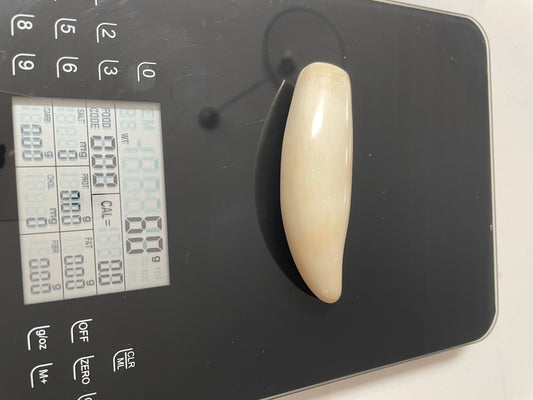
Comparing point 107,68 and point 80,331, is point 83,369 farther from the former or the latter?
point 107,68

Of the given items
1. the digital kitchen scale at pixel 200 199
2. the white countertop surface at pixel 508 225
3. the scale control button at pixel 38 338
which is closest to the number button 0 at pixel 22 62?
the digital kitchen scale at pixel 200 199

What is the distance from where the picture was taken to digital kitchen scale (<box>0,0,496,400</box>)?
0.23 meters

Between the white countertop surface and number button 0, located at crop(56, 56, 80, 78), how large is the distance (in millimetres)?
303

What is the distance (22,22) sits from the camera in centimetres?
23

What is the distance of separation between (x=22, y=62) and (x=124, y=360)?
0.16 m

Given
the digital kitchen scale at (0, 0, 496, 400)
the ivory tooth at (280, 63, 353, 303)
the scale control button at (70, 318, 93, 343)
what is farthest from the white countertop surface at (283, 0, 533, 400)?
the scale control button at (70, 318, 93, 343)

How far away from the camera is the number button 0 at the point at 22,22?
0.23 meters

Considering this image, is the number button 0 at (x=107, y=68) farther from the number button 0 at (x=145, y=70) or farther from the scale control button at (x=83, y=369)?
the scale control button at (x=83, y=369)

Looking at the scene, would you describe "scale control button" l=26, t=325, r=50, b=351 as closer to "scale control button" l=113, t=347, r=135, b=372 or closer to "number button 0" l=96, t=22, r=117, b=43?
"scale control button" l=113, t=347, r=135, b=372

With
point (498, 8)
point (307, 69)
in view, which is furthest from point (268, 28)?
point (498, 8)

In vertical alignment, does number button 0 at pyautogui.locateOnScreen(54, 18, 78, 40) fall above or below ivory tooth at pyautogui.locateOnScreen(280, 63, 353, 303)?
above

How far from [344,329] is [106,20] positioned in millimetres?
233

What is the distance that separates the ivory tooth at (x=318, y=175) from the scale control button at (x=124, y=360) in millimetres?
107

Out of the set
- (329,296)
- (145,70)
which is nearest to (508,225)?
(329,296)
